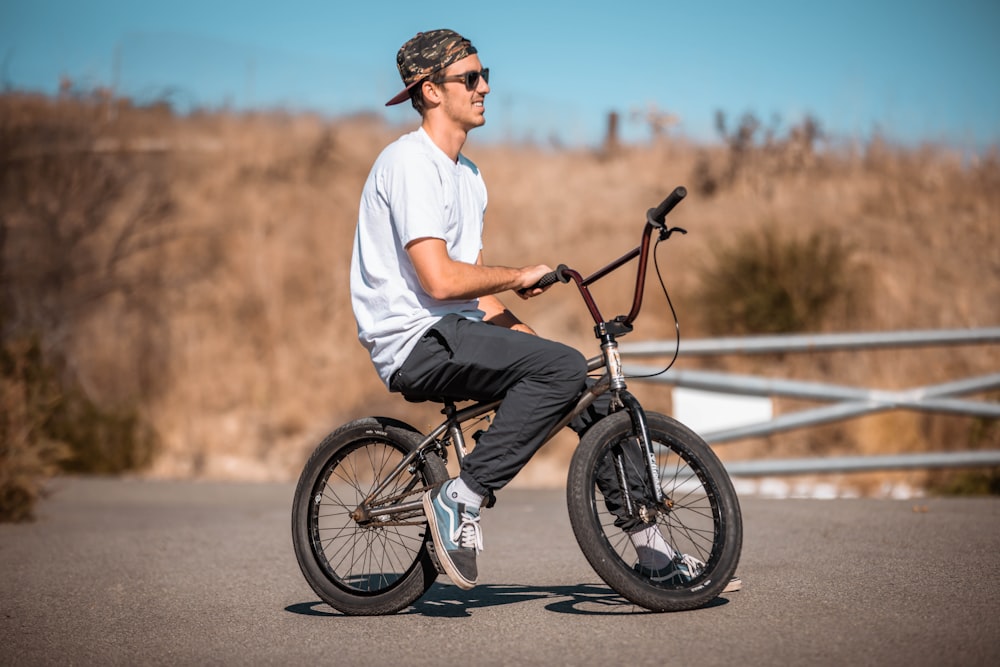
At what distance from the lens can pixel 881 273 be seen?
59.2ft

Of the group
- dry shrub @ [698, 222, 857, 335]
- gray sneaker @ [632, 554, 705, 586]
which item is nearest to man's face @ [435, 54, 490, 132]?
gray sneaker @ [632, 554, 705, 586]

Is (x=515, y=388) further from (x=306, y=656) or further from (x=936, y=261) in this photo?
(x=936, y=261)

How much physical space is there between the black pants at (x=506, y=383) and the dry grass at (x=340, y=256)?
8.60 metres

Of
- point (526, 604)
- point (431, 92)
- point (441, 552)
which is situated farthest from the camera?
point (526, 604)

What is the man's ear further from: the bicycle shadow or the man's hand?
the bicycle shadow

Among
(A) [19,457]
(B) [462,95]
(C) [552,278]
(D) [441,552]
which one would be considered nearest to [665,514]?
(D) [441,552]

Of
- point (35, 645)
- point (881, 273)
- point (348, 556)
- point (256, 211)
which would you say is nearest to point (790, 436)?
point (881, 273)

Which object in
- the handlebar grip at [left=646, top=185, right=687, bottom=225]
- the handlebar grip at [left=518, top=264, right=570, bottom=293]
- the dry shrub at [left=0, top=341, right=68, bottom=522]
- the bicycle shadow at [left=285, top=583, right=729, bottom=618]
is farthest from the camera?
the dry shrub at [left=0, top=341, right=68, bottom=522]

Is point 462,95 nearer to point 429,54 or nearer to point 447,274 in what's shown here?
point 429,54

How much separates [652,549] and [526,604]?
0.66 metres

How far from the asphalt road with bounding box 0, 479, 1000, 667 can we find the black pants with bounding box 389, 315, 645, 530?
601mm

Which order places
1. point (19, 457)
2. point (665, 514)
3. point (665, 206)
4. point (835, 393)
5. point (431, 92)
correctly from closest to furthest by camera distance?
point (665, 206), point (665, 514), point (431, 92), point (19, 457), point (835, 393)

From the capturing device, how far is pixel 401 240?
5.00 meters

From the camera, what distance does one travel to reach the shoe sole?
4.85m
